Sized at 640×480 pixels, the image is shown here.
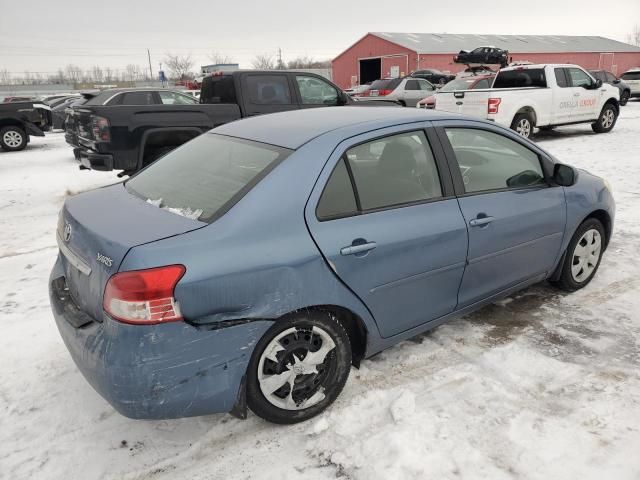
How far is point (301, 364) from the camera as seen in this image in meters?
2.55

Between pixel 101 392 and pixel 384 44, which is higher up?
pixel 384 44

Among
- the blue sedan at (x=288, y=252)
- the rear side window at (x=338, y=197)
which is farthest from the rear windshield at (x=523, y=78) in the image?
the rear side window at (x=338, y=197)

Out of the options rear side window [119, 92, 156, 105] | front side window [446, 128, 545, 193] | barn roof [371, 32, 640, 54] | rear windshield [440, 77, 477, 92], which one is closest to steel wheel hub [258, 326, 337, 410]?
front side window [446, 128, 545, 193]

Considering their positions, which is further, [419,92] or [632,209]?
[419,92]

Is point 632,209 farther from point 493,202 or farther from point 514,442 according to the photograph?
point 514,442

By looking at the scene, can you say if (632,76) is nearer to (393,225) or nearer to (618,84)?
(618,84)

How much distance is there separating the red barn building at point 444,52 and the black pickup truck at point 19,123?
2705cm

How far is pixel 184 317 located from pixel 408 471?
4.13 ft

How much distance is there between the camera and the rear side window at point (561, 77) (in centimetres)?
1249

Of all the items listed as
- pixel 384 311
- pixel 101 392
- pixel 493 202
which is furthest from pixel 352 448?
pixel 493 202

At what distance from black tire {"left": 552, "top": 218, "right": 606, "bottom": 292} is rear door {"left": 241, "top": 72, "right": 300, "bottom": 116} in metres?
5.18

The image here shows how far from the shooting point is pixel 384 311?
9.14 ft

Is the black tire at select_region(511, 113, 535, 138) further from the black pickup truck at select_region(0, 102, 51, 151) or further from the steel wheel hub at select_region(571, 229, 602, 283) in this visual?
the black pickup truck at select_region(0, 102, 51, 151)

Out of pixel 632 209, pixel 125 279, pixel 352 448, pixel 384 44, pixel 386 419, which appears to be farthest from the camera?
pixel 384 44
